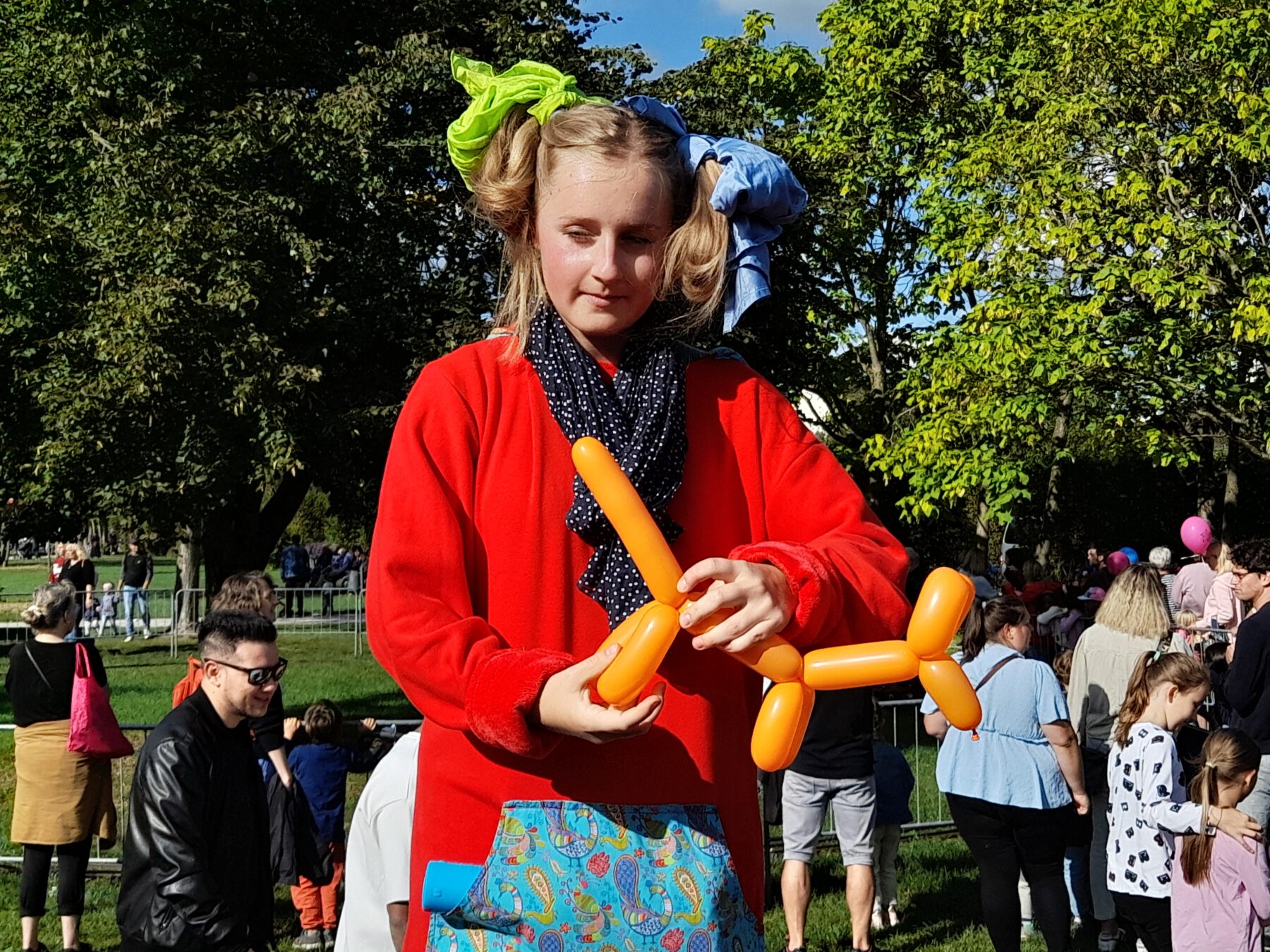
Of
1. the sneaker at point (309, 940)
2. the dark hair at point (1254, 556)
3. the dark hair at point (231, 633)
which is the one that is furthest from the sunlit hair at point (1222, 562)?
the dark hair at point (231, 633)

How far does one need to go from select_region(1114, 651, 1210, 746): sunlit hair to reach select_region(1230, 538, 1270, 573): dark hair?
5.37 feet

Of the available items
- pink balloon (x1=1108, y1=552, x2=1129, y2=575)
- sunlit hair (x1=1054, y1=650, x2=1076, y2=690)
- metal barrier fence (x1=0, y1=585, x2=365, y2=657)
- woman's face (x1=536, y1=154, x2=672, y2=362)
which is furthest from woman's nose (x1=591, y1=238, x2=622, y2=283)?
metal barrier fence (x1=0, y1=585, x2=365, y2=657)

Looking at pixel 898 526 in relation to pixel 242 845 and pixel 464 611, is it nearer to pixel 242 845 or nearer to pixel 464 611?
pixel 242 845

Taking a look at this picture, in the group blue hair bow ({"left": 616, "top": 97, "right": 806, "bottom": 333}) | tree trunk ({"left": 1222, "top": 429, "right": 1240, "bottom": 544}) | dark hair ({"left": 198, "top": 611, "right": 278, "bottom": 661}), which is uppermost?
tree trunk ({"left": 1222, "top": 429, "right": 1240, "bottom": 544})

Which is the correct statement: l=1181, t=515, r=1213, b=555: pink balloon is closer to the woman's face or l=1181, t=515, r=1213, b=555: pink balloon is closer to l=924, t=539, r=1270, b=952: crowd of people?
l=924, t=539, r=1270, b=952: crowd of people

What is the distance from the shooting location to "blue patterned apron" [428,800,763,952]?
1.65m

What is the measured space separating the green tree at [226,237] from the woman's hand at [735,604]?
10.2 meters

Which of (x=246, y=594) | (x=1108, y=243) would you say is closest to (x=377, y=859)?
(x=246, y=594)

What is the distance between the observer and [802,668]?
159 centimetres

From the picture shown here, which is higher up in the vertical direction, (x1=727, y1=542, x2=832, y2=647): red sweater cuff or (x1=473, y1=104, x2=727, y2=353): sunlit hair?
(x1=473, y1=104, x2=727, y2=353): sunlit hair

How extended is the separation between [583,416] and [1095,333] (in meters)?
14.9

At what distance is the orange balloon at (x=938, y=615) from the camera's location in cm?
153

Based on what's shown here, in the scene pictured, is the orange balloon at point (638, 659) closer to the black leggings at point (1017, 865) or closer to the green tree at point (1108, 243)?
the black leggings at point (1017, 865)

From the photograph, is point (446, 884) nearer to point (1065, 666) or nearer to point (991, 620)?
point (991, 620)
